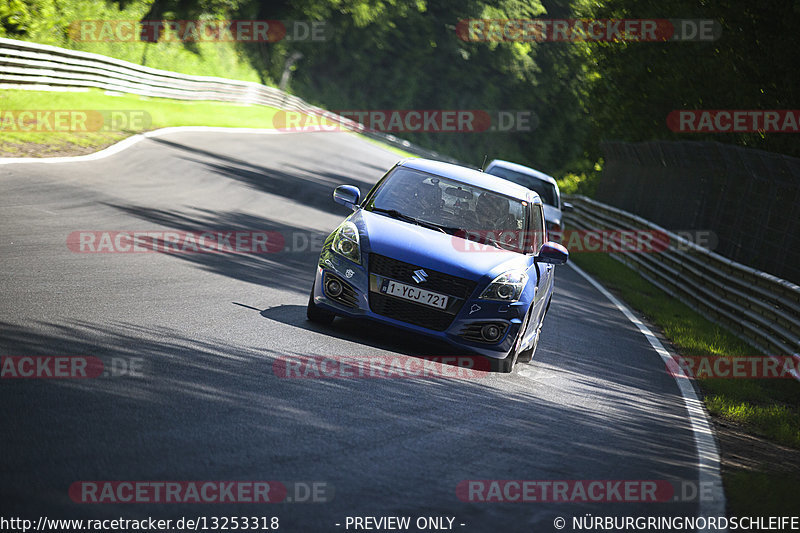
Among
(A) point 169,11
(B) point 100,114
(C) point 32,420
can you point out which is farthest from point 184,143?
(A) point 169,11

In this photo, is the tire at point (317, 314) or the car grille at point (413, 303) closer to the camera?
the car grille at point (413, 303)

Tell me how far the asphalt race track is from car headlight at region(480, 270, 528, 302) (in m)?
0.71
